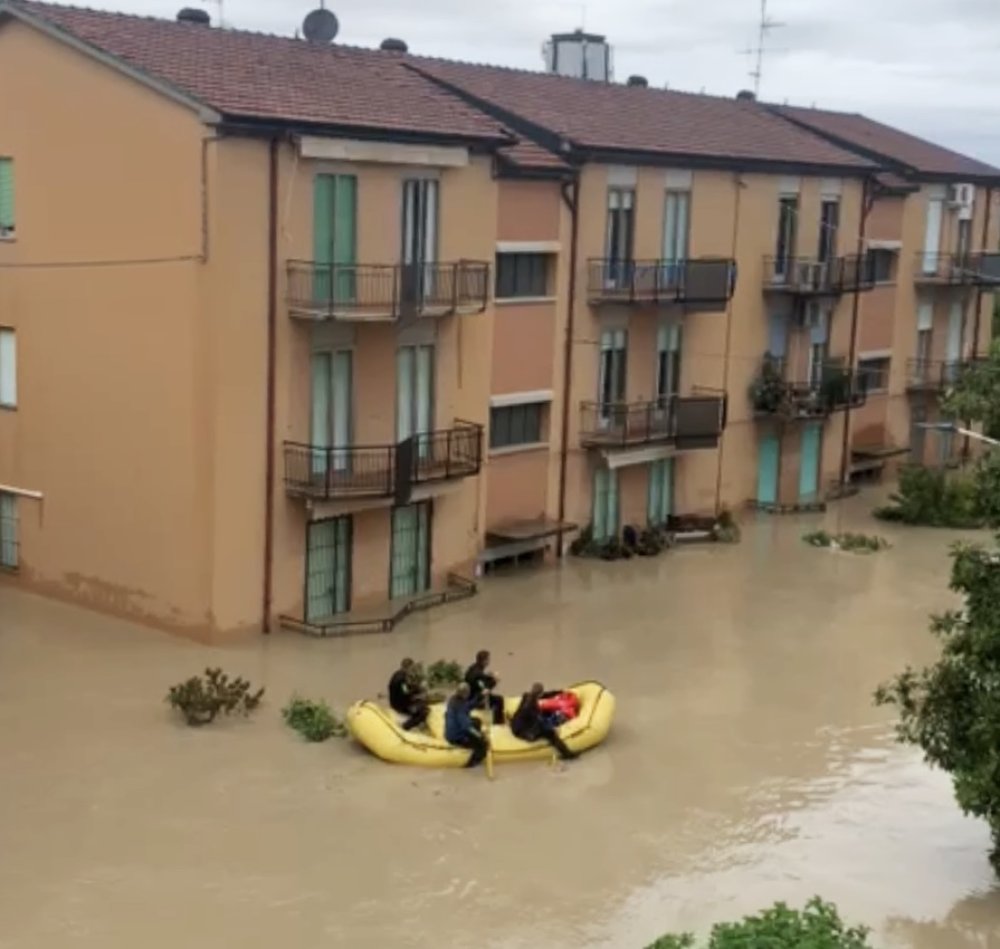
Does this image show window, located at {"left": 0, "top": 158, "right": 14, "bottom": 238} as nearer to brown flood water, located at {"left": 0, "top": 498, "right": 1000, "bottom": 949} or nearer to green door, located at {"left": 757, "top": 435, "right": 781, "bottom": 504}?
brown flood water, located at {"left": 0, "top": 498, "right": 1000, "bottom": 949}

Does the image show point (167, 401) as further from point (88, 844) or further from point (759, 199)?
point (759, 199)

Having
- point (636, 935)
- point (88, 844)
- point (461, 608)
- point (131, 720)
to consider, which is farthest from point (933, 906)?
point (461, 608)

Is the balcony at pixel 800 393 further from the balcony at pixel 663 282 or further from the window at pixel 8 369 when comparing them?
the window at pixel 8 369

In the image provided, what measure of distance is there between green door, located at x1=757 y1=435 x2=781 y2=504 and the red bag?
17776mm

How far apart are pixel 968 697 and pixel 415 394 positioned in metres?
13.5

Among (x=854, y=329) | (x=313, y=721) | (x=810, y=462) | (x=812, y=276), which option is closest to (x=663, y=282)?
(x=812, y=276)

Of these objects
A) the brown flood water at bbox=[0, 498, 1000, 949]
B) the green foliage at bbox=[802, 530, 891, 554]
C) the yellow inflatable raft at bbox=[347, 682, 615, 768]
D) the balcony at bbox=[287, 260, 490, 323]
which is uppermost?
the balcony at bbox=[287, 260, 490, 323]

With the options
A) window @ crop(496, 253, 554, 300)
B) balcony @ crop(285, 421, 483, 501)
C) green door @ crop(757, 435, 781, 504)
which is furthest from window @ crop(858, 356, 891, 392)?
balcony @ crop(285, 421, 483, 501)

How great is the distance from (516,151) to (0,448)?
1073cm

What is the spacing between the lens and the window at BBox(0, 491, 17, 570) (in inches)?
1104

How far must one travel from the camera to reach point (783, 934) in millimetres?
12898

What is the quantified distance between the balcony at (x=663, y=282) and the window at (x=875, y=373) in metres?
9.11

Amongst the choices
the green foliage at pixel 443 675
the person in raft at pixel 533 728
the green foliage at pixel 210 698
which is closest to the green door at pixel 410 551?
the green foliage at pixel 443 675

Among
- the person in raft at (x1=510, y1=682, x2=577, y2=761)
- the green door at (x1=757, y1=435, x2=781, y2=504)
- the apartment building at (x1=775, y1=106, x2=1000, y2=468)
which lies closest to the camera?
the person in raft at (x1=510, y1=682, x2=577, y2=761)
